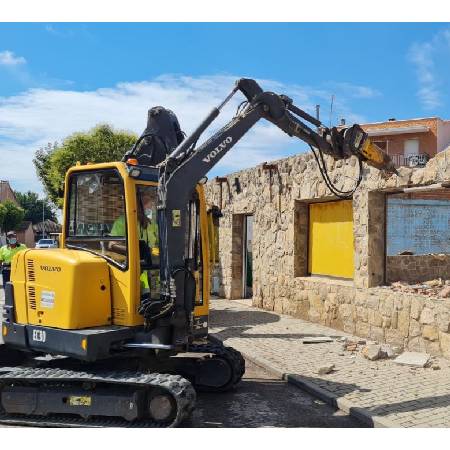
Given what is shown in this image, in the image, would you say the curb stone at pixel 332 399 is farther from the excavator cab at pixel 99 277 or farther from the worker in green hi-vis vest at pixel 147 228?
the worker in green hi-vis vest at pixel 147 228

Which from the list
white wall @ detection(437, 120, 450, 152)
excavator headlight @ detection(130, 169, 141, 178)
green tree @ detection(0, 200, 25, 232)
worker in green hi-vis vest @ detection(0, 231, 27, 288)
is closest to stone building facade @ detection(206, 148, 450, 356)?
excavator headlight @ detection(130, 169, 141, 178)

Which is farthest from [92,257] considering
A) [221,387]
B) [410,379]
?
[410,379]

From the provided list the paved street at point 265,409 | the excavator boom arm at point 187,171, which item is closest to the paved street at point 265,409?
the paved street at point 265,409

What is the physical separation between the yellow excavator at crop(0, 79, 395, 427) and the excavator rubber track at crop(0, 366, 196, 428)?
0.01 metres

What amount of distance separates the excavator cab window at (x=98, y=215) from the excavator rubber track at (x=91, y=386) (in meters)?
1.14

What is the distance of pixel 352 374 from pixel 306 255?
5.10 m

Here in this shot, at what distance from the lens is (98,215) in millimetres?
5797

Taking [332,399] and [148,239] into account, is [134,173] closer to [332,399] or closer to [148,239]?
[148,239]

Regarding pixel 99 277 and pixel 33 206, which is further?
pixel 33 206

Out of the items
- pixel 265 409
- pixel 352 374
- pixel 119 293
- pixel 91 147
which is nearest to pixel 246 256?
pixel 352 374

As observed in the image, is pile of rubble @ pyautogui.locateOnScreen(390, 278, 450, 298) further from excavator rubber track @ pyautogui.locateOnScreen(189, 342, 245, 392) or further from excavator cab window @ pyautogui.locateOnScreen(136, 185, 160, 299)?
excavator cab window @ pyautogui.locateOnScreen(136, 185, 160, 299)

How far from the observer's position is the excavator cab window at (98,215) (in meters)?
5.49

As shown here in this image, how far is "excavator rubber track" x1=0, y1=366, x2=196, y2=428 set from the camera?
4.93 m

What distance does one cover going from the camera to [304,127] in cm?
633
